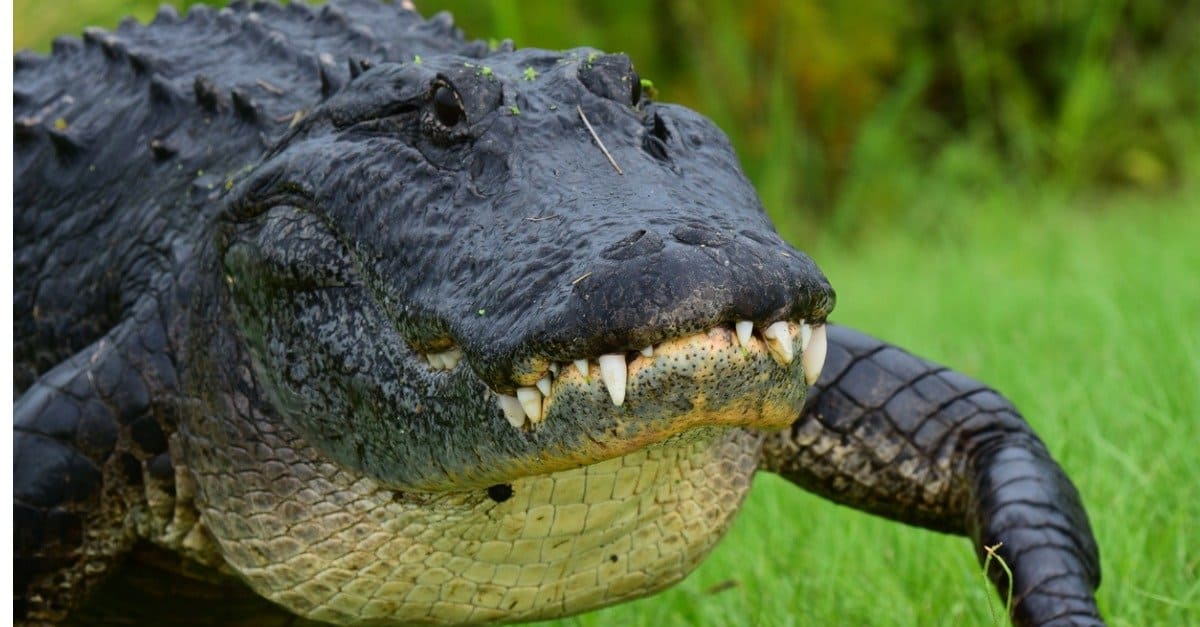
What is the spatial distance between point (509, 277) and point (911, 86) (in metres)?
7.82

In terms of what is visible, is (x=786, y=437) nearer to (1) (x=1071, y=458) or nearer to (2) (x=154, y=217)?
(1) (x=1071, y=458)

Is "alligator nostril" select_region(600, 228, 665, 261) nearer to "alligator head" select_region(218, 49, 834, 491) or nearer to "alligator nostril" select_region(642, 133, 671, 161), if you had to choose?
"alligator head" select_region(218, 49, 834, 491)

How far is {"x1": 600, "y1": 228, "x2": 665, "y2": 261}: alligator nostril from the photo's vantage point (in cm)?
196

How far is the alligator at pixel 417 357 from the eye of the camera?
201 centimetres

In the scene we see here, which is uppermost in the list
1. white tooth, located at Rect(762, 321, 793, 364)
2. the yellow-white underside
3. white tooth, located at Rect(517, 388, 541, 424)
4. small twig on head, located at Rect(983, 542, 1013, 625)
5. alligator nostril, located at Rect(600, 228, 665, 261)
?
alligator nostril, located at Rect(600, 228, 665, 261)

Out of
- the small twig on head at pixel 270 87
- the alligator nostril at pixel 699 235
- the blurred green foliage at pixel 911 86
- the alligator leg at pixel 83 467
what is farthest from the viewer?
the blurred green foliage at pixel 911 86

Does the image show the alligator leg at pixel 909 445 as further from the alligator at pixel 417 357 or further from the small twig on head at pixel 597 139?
the small twig on head at pixel 597 139

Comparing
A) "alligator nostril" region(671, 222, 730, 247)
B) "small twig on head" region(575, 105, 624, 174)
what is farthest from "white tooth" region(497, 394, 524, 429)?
"small twig on head" region(575, 105, 624, 174)

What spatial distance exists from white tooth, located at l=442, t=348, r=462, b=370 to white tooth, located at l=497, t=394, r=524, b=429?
0.51 ft

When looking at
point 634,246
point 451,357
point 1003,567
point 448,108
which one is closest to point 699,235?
point 634,246

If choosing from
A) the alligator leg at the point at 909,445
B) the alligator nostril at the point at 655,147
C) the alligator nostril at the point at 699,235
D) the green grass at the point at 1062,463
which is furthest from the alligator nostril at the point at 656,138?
the green grass at the point at 1062,463

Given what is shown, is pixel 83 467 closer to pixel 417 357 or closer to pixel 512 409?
pixel 417 357

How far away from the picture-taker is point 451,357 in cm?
226

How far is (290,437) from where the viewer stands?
279cm
